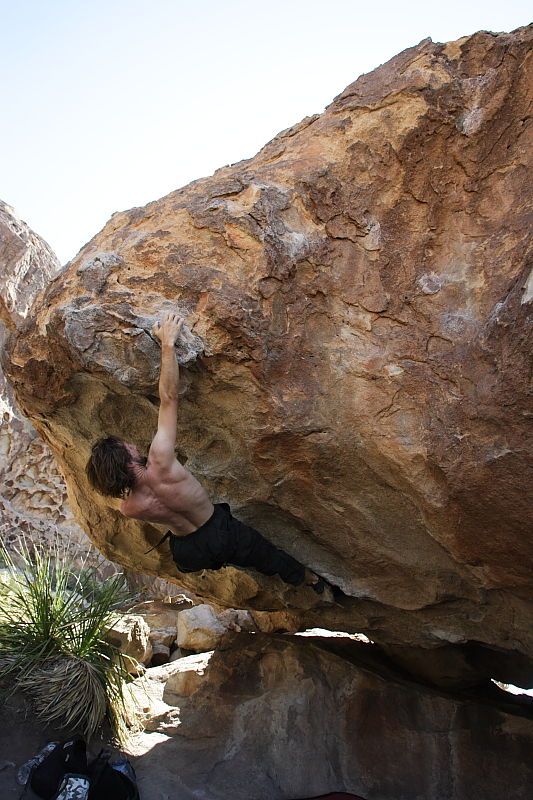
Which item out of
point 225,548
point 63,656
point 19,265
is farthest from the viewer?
point 19,265

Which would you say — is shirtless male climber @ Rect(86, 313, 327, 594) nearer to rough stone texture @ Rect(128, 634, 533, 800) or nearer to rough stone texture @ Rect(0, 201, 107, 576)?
rough stone texture @ Rect(128, 634, 533, 800)

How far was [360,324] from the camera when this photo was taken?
11.3 ft

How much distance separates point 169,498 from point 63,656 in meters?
2.05

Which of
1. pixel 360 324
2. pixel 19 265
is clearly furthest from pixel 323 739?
pixel 19 265

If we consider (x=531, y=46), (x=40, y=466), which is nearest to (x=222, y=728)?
(x=531, y=46)

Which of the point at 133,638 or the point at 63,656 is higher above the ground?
the point at 63,656

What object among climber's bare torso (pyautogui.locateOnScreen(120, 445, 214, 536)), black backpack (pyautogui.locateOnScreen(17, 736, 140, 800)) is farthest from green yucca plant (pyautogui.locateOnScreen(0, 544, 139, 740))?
climber's bare torso (pyautogui.locateOnScreen(120, 445, 214, 536))

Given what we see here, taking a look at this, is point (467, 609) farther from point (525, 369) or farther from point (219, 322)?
point (219, 322)

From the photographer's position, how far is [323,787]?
13.7 feet

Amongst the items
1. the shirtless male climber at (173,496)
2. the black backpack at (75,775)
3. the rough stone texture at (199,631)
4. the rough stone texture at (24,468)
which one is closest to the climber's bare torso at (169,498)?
the shirtless male climber at (173,496)

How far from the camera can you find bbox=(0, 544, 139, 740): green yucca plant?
4504 mm

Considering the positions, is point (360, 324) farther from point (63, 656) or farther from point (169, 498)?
point (63, 656)

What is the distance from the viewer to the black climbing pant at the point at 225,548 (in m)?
3.59

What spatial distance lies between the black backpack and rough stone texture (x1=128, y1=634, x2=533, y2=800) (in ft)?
0.66
